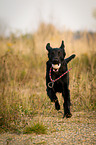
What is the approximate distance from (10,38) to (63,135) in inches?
287

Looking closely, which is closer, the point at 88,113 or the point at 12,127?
the point at 12,127

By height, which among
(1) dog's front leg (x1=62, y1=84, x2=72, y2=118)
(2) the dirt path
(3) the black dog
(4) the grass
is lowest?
(2) the dirt path

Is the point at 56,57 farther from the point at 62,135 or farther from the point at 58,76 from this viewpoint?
the point at 62,135

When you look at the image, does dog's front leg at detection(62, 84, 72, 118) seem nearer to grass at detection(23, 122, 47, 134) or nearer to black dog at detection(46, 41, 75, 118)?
black dog at detection(46, 41, 75, 118)

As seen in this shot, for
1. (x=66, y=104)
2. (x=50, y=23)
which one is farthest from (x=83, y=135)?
(x=50, y=23)

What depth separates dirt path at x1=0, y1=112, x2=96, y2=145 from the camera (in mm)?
2666

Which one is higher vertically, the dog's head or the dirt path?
the dog's head

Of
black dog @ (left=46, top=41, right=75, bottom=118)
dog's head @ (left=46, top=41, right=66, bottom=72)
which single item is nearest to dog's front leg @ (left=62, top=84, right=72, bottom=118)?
black dog @ (left=46, top=41, right=75, bottom=118)

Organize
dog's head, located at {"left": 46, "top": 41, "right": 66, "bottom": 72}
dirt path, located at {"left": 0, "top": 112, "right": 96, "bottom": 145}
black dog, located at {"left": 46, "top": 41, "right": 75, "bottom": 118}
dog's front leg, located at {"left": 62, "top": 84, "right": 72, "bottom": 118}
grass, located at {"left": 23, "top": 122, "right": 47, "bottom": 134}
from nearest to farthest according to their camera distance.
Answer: dirt path, located at {"left": 0, "top": 112, "right": 96, "bottom": 145} → grass, located at {"left": 23, "top": 122, "right": 47, "bottom": 134} → dog's head, located at {"left": 46, "top": 41, "right": 66, "bottom": 72} → black dog, located at {"left": 46, "top": 41, "right": 75, "bottom": 118} → dog's front leg, located at {"left": 62, "top": 84, "right": 72, "bottom": 118}

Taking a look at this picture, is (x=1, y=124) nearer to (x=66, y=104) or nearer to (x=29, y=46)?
(x=66, y=104)

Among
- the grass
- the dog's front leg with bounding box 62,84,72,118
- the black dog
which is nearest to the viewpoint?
the grass

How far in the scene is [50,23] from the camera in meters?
12.2

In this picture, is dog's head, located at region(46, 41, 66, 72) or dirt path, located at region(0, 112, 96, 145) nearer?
dirt path, located at region(0, 112, 96, 145)

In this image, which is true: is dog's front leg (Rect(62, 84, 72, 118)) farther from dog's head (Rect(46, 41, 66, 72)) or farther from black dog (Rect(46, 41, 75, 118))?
dog's head (Rect(46, 41, 66, 72))
